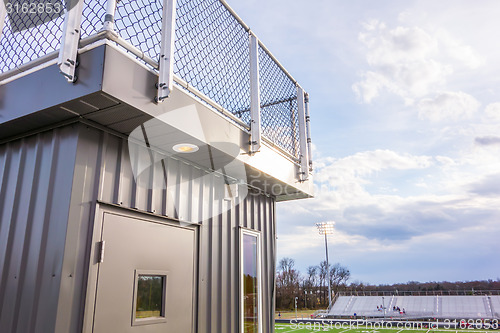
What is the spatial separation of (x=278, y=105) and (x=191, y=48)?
1772mm

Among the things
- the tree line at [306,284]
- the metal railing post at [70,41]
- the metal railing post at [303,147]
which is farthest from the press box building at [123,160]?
the tree line at [306,284]

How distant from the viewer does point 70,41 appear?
2010mm

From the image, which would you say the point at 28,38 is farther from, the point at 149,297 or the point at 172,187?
the point at 149,297

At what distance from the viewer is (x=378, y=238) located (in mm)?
68188

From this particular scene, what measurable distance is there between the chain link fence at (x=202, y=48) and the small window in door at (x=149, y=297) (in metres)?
1.55

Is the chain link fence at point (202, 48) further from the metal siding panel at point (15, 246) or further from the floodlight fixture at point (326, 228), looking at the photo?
the floodlight fixture at point (326, 228)

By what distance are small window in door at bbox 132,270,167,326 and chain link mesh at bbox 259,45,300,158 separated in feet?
6.24

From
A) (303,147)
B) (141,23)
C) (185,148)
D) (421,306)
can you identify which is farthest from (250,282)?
(421,306)

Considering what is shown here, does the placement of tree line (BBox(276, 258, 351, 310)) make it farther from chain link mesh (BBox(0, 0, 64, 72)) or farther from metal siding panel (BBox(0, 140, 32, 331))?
chain link mesh (BBox(0, 0, 64, 72))

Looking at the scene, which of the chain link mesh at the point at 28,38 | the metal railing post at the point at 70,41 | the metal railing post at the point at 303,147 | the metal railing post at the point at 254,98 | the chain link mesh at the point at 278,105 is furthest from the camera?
the metal railing post at the point at 303,147

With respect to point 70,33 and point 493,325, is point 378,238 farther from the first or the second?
point 70,33

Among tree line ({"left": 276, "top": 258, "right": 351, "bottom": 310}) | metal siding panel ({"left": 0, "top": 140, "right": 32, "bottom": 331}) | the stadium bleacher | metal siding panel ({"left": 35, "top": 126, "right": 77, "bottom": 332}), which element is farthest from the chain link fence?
tree line ({"left": 276, "top": 258, "right": 351, "bottom": 310})

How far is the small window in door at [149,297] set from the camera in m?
2.64

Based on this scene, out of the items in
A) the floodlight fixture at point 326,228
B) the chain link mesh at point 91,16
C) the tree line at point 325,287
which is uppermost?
the floodlight fixture at point 326,228
